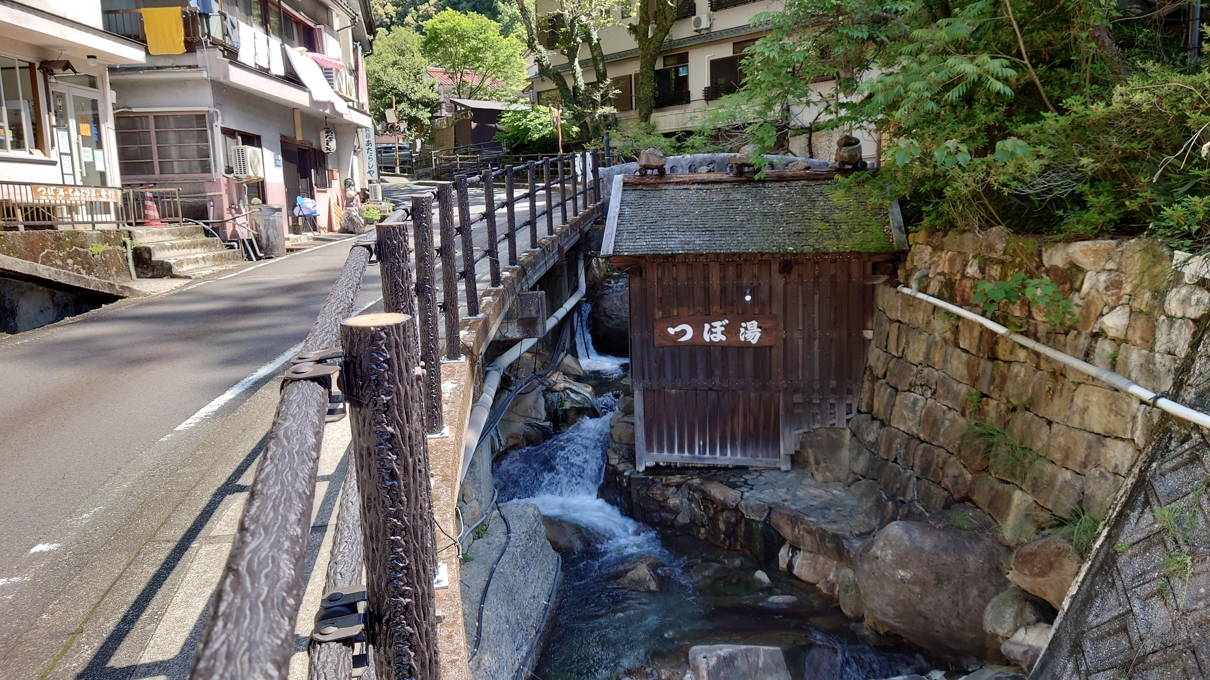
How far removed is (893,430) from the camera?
30.7 feet

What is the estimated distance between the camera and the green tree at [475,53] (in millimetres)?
40344

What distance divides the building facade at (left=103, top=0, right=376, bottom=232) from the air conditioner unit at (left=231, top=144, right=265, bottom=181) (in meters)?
0.02

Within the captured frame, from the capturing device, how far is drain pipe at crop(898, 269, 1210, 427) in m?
4.87

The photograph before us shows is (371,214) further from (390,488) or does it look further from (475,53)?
(390,488)

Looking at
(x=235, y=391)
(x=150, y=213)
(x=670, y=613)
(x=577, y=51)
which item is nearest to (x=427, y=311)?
(x=235, y=391)

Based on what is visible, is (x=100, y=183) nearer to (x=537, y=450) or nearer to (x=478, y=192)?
(x=537, y=450)

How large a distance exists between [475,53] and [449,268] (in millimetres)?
39266

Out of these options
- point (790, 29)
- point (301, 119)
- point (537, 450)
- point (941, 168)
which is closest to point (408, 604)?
point (941, 168)

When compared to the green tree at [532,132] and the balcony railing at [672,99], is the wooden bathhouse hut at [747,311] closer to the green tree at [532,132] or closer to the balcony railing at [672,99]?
the balcony railing at [672,99]

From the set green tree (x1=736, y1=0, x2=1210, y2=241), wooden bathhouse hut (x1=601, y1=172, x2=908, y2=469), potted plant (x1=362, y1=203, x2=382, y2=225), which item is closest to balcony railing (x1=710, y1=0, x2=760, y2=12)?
potted plant (x1=362, y1=203, x2=382, y2=225)

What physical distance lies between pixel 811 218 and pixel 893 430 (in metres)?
2.99

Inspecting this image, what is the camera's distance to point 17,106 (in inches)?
519

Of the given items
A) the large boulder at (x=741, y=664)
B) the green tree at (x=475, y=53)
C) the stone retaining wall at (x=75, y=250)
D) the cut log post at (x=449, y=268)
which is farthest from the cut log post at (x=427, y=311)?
the green tree at (x=475, y=53)

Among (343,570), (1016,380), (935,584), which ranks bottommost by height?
(935,584)
